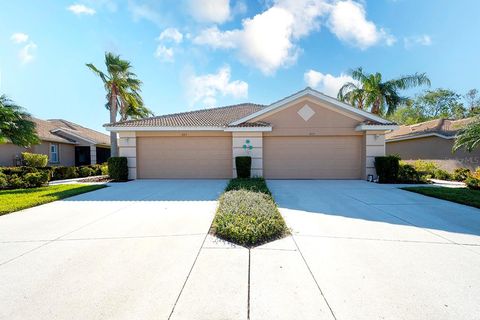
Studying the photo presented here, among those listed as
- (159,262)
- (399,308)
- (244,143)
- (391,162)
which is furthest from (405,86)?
(159,262)

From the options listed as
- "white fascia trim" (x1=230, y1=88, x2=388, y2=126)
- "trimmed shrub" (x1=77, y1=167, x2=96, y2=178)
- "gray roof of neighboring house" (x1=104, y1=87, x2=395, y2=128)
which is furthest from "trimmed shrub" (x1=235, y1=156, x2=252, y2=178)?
"trimmed shrub" (x1=77, y1=167, x2=96, y2=178)

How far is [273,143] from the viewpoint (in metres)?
12.4

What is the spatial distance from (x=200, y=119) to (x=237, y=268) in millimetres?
11652

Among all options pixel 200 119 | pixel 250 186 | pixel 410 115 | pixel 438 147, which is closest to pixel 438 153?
pixel 438 147

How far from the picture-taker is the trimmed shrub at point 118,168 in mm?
12188

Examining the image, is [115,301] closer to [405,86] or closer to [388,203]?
[388,203]

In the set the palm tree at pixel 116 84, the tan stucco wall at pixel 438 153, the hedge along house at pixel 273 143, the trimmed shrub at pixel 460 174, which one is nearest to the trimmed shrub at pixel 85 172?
the palm tree at pixel 116 84

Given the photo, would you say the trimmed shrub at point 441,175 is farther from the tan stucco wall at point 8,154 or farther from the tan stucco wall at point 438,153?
the tan stucco wall at point 8,154

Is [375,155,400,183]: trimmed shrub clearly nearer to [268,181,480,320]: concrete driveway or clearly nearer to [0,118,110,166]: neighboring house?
[268,181,480,320]: concrete driveway

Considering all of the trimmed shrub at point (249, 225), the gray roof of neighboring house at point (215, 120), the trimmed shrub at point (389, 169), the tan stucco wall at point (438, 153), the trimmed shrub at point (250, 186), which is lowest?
the trimmed shrub at point (249, 225)

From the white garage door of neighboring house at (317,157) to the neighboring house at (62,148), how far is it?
1718 centimetres

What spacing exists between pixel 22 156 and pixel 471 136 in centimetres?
2658

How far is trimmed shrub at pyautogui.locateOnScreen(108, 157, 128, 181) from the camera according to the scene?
12.2 metres

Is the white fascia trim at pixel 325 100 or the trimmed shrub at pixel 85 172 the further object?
the trimmed shrub at pixel 85 172
